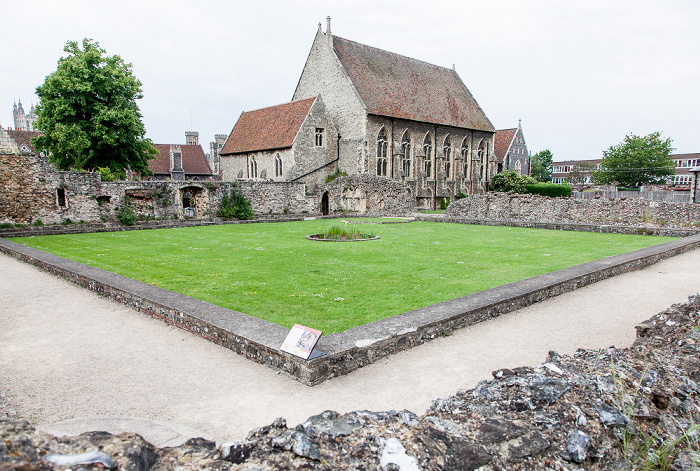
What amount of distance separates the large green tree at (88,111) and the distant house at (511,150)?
39.1 m

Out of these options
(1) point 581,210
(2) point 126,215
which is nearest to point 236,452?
(2) point 126,215

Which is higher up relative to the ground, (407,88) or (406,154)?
(407,88)

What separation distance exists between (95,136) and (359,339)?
1140 inches

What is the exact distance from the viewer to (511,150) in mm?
51594

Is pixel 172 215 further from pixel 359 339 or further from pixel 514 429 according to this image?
pixel 514 429

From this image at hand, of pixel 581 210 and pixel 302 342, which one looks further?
pixel 581 210

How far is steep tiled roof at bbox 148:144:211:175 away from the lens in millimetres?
48844

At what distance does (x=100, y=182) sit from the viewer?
869 inches

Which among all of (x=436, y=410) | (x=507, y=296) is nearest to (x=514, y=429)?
(x=436, y=410)

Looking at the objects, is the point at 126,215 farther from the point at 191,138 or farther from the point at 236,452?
the point at 191,138

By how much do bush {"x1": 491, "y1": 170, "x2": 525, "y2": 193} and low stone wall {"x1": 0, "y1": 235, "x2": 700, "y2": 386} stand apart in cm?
3646

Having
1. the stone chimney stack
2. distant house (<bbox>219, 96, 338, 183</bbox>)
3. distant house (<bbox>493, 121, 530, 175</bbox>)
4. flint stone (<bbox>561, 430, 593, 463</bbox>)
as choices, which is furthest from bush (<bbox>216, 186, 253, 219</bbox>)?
the stone chimney stack

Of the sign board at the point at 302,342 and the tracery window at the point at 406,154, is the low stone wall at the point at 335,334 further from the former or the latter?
the tracery window at the point at 406,154

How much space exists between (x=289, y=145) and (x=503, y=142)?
31319 mm
